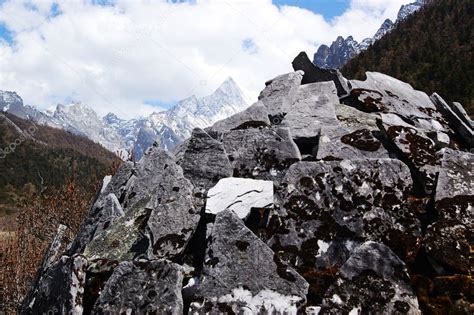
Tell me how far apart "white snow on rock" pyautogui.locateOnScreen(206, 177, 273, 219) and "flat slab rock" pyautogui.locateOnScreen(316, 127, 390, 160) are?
83.5 inches

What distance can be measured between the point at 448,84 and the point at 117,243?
6567 cm

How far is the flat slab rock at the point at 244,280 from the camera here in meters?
6.71

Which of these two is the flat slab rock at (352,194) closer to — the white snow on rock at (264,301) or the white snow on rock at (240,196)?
the white snow on rock at (240,196)

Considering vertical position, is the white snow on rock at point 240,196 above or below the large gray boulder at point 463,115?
below

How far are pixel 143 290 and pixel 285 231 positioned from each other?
2.71m

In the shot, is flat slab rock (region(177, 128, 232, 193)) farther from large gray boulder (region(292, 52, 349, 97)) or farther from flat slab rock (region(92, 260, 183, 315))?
large gray boulder (region(292, 52, 349, 97))

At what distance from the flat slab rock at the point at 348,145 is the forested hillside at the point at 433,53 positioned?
4857 centimetres

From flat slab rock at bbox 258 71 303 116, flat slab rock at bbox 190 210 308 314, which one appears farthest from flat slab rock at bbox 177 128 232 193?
flat slab rock at bbox 258 71 303 116

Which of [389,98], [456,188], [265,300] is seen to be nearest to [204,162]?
[265,300]

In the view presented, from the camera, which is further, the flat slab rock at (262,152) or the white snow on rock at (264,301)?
the flat slab rock at (262,152)

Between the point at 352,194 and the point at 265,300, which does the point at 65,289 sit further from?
the point at 352,194

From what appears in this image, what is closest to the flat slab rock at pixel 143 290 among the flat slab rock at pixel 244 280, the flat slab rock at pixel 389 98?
the flat slab rock at pixel 244 280

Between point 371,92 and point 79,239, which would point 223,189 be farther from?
point 371,92

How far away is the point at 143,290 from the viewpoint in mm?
6984
